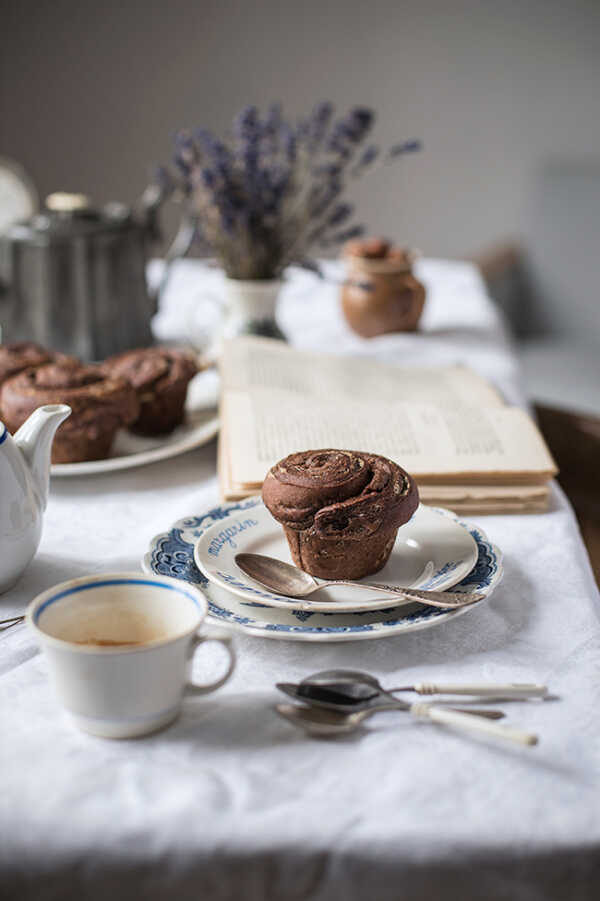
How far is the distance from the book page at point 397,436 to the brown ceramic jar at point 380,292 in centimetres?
53

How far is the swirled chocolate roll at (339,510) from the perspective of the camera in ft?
2.60

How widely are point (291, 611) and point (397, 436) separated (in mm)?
400

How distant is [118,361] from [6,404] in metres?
0.23

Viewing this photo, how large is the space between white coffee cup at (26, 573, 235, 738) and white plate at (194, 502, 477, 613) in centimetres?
10

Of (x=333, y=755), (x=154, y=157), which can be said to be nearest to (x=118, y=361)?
(x=333, y=755)

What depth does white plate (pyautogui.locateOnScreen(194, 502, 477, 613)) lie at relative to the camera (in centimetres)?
75

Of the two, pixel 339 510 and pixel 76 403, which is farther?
pixel 76 403

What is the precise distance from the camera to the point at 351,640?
0.73 metres

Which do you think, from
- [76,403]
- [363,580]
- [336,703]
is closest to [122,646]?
[336,703]

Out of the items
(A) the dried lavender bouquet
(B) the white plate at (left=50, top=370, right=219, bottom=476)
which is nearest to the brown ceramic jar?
(A) the dried lavender bouquet

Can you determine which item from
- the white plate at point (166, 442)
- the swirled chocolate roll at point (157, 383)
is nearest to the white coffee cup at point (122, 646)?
the white plate at point (166, 442)

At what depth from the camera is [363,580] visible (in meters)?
0.82

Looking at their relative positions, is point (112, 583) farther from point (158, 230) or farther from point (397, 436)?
point (158, 230)

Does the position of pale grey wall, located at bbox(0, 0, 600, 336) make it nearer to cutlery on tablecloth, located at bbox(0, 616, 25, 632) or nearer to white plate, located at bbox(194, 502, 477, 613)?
white plate, located at bbox(194, 502, 477, 613)
